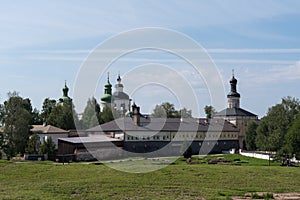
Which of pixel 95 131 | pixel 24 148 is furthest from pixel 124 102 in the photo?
pixel 24 148

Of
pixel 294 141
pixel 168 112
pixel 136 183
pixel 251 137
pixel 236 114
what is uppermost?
pixel 168 112

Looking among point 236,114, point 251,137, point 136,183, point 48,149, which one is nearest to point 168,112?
point 236,114

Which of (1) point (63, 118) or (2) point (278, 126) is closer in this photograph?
(2) point (278, 126)

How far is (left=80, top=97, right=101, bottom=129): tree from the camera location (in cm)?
7056

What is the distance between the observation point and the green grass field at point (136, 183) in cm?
2208

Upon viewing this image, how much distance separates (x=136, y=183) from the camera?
1035 inches

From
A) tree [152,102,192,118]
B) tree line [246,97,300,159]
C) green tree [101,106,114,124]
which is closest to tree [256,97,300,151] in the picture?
tree line [246,97,300,159]

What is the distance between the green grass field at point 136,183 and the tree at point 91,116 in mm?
35708

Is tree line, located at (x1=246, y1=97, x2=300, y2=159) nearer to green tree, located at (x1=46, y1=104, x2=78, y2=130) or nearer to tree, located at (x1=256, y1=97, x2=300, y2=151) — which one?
tree, located at (x1=256, y1=97, x2=300, y2=151)

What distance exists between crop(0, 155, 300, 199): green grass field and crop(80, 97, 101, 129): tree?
35708 millimetres

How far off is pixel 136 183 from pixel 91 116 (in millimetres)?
48677

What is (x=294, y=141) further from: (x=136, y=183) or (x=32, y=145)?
(x=32, y=145)

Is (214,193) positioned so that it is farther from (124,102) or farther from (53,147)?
(124,102)

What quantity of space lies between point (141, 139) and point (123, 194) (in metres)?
38.4
